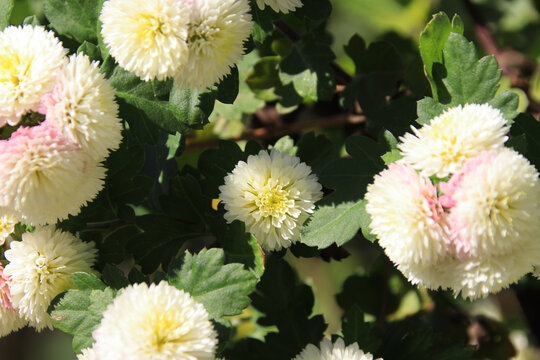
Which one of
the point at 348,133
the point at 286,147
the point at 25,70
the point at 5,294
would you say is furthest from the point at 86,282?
the point at 348,133

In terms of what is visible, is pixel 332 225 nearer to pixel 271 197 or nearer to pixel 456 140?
pixel 271 197

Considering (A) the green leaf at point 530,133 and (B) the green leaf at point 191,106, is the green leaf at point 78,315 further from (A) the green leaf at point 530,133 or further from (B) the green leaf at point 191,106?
(A) the green leaf at point 530,133

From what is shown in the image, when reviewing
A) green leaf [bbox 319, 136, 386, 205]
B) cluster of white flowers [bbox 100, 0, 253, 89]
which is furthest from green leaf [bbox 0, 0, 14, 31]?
green leaf [bbox 319, 136, 386, 205]

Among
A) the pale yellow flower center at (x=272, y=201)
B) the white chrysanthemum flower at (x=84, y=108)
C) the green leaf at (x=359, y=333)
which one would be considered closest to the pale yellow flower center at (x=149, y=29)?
the white chrysanthemum flower at (x=84, y=108)

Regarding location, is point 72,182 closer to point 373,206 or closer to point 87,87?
point 87,87

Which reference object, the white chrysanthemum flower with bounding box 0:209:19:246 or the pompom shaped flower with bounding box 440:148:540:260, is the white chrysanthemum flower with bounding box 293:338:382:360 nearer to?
the pompom shaped flower with bounding box 440:148:540:260
